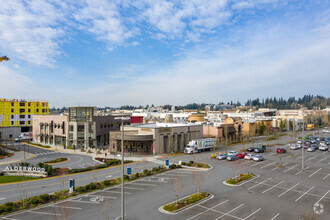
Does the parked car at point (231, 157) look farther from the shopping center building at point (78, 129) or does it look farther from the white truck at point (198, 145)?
the shopping center building at point (78, 129)

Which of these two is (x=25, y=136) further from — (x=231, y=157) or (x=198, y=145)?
(x=231, y=157)

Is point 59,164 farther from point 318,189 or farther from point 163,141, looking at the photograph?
point 318,189

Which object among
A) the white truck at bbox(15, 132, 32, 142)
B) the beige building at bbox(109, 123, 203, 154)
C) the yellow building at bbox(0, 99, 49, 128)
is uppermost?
the yellow building at bbox(0, 99, 49, 128)

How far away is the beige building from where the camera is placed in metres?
58.1

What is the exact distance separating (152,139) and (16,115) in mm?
77179

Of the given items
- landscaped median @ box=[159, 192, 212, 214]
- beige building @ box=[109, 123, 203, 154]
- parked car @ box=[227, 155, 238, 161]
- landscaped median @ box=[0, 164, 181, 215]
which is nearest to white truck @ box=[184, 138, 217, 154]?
beige building @ box=[109, 123, 203, 154]

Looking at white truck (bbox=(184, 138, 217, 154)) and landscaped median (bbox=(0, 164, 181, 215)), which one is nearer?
landscaped median (bbox=(0, 164, 181, 215))

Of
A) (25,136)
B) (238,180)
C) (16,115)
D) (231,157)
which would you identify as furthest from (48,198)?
(16,115)

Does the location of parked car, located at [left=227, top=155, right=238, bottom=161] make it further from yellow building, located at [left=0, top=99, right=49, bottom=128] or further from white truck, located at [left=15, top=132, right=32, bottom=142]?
yellow building, located at [left=0, top=99, right=49, bottom=128]

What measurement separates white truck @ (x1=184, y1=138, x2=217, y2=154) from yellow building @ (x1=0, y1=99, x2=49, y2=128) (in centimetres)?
8336

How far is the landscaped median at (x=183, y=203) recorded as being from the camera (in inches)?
930

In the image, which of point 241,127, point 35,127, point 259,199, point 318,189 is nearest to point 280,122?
point 241,127

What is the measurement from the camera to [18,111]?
103m

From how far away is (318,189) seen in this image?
30.5 m
